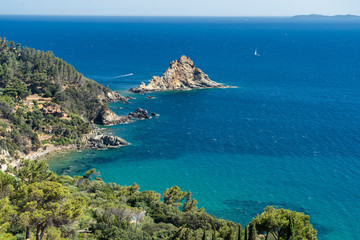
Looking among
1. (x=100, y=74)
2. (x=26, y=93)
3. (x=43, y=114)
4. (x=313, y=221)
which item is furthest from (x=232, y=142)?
(x=100, y=74)

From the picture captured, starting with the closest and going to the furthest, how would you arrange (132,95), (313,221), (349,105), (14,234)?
(14,234) < (313,221) < (349,105) < (132,95)

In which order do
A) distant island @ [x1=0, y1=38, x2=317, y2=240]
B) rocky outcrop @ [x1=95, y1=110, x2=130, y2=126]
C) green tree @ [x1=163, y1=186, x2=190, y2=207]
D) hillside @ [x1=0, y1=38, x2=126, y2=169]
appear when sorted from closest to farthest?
1. distant island @ [x1=0, y1=38, x2=317, y2=240]
2. green tree @ [x1=163, y1=186, x2=190, y2=207]
3. hillside @ [x1=0, y1=38, x2=126, y2=169]
4. rocky outcrop @ [x1=95, y1=110, x2=130, y2=126]

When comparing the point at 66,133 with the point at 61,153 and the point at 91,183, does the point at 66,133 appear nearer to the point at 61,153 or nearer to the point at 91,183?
the point at 61,153

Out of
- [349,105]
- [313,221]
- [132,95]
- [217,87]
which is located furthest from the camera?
[217,87]

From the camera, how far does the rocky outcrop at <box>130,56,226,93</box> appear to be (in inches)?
5305

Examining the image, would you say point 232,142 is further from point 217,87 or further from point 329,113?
point 217,87

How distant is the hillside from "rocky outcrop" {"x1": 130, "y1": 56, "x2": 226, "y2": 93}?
24372 mm

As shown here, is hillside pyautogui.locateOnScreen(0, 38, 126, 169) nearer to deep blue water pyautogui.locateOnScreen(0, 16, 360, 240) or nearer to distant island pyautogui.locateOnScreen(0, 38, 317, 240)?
distant island pyautogui.locateOnScreen(0, 38, 317, 240)

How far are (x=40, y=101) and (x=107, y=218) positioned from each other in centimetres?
5875

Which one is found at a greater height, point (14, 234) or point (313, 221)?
point (14, 234)

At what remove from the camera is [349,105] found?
11400 centimetres

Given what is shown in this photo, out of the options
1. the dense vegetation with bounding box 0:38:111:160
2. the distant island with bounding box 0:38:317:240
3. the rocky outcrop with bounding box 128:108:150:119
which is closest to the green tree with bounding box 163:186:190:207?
the distant island with bounding box 0:38:317:240

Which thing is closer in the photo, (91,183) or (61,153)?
(91,183)

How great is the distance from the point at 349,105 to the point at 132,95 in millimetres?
71004
